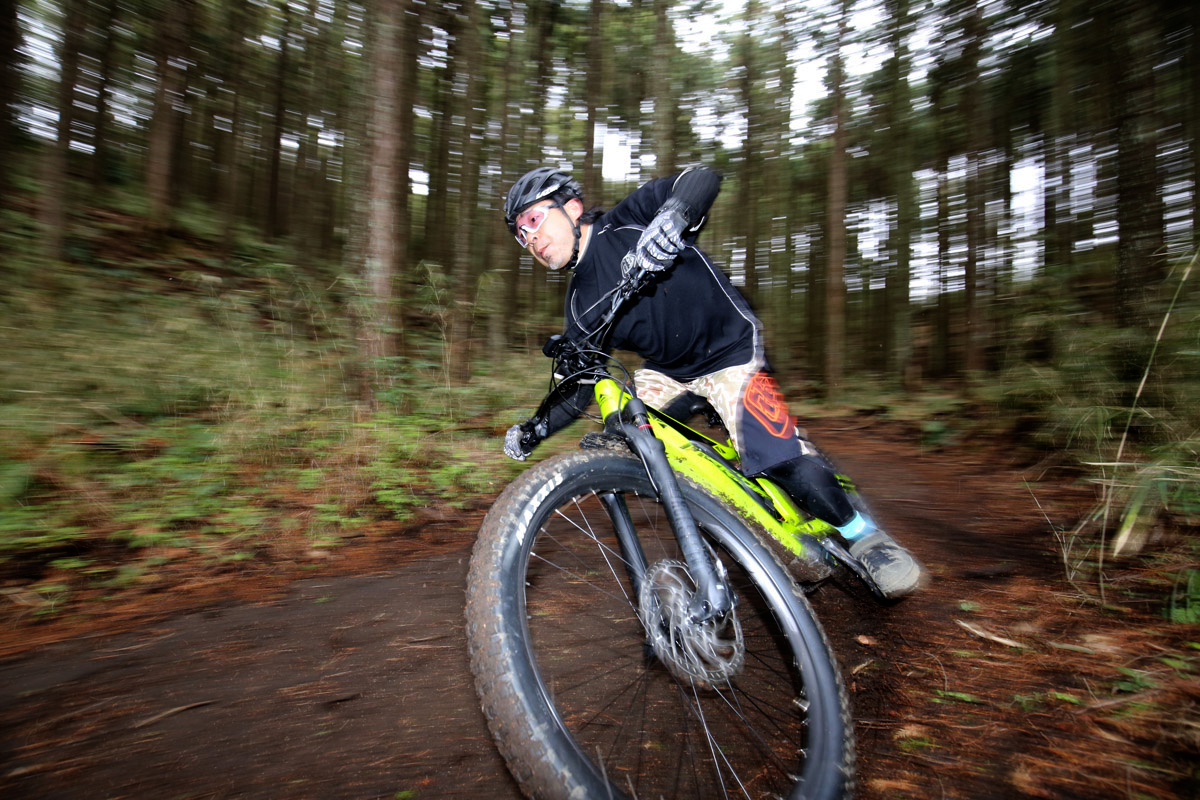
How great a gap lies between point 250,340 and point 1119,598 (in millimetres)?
6237

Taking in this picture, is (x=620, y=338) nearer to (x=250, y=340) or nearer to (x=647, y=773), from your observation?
(x=647, y=773)

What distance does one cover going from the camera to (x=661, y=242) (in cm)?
165

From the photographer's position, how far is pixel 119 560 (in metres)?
3.14

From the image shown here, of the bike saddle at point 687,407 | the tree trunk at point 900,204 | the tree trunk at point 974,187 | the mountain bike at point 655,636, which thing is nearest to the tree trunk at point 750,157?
the tree trunk at point 900,204

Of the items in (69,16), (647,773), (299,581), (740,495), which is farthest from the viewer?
(69,16)

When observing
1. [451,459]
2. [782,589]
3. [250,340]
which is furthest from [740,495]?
[250,340]

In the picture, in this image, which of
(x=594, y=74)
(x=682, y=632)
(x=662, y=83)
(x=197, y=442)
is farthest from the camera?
(x=662, y=83)

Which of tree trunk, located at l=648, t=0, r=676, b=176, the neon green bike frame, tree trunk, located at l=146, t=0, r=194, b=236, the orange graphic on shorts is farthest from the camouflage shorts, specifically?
tree trunk, located at l=146, t=0, r=194, b=236

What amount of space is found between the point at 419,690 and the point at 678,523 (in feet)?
3.60

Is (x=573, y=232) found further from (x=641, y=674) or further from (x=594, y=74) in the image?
(x=594, y=74)

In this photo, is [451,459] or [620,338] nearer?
[620,338]

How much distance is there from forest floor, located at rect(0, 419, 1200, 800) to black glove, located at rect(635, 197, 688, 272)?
4.89 ft

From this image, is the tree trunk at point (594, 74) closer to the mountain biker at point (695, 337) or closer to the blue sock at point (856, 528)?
the mountain biker at point (695, 337)

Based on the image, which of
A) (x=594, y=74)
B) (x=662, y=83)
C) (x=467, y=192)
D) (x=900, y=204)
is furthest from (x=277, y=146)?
(x=900, y=204)
